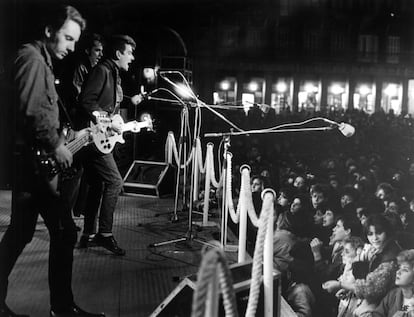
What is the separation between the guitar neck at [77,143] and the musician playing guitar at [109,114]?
6.4 inches

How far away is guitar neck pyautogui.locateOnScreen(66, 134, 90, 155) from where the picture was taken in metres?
2.42

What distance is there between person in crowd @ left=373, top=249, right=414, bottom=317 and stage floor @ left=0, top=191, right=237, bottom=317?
0.97 meters

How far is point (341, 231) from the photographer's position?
3.21 m

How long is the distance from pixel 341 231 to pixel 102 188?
1687mm

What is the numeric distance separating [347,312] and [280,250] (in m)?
0.58

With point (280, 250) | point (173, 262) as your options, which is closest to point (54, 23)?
point (173, 262)

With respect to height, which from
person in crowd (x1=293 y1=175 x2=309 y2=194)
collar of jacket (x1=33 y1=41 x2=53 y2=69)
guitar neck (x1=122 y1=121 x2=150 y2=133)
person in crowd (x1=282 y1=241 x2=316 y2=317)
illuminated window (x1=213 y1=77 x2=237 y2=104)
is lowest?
person in crowd (x1=282 y1=241 x2=316 y2=317)

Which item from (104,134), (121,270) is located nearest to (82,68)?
(104,134)

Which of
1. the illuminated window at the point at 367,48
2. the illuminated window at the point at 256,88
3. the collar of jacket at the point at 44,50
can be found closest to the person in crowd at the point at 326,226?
the collar of jacket at the point at 44,50

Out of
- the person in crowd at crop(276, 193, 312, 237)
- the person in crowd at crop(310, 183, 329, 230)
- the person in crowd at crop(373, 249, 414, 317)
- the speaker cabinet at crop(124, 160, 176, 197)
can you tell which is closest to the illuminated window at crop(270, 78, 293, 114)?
the speaker cabinet at crop(124, 160, 176, 197)

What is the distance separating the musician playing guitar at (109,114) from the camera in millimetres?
2795

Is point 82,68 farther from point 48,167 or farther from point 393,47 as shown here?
point 393,47

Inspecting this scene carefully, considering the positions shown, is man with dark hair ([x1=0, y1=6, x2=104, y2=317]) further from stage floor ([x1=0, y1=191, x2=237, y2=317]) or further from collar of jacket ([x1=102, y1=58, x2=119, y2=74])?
collar of jacket ([x1=102, y1=58, x2=119, y2=74])

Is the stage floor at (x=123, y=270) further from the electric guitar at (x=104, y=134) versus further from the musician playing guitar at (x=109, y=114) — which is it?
the electric guitar at (x=104, y=134)
